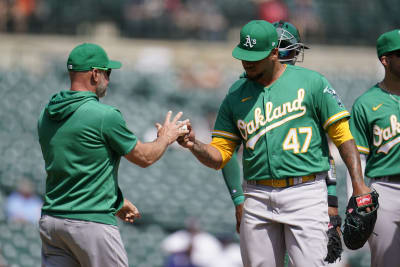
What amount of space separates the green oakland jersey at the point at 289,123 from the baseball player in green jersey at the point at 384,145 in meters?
0.49

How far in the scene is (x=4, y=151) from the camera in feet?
39.0

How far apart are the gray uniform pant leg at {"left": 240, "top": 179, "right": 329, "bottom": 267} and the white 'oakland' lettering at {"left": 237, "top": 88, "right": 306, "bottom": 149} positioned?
0.31 metres

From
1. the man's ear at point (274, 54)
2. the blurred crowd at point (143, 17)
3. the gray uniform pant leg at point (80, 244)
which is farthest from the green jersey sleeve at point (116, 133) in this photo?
the blurred crowd at point (143, 17)

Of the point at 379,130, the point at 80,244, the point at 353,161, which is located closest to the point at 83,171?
the point at 80,244

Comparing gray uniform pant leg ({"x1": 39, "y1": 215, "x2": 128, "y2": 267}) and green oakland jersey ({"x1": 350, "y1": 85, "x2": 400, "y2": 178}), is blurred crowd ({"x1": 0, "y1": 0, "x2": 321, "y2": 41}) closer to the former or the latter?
green oakland jersey ({"x1": 350, "y1": 85, "x2": 400, "y2": 178})

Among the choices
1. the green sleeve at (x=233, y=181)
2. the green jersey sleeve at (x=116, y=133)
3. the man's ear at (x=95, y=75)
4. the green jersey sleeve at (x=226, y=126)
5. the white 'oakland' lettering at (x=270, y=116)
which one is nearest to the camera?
the green jersey sleeve at (x=116, y=133)

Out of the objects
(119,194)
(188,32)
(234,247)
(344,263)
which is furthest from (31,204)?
(188,32)

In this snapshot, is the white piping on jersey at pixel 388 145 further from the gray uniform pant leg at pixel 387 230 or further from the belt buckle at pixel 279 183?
the belt buckle at pixel 279 183

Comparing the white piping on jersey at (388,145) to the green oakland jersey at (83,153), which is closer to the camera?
the green oakland jersey at (83,153)

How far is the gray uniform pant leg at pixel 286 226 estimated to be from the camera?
384 centimetres

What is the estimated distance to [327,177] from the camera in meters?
4.14

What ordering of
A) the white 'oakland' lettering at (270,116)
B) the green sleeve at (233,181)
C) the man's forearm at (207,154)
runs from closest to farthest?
the white 'oakland' lettering at (270,116)
the man's forearm at (207,154)
the green sleeve at (233,181)

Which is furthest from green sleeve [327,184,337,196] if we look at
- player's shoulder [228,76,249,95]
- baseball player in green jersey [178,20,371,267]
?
player's shoulder [228,76,249,95]

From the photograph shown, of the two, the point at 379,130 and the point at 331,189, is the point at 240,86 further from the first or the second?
the point at 379,130
